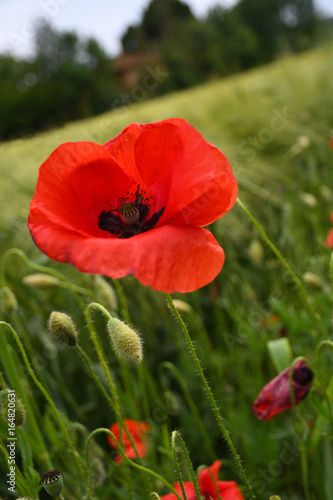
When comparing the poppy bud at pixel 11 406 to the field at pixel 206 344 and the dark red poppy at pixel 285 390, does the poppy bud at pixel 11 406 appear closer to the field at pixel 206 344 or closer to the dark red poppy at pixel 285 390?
the field at pixel 206 344

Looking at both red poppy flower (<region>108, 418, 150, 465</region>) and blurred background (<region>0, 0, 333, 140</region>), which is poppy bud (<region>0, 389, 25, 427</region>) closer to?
red poppy flower (<region>108, 418, 150, 465</region>)

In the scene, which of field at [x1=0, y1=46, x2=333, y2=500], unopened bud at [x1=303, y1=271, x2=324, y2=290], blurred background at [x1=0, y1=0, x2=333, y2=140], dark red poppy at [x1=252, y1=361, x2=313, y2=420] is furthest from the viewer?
blurred background at [x1=0, y1=0, x2=333, y2=140]

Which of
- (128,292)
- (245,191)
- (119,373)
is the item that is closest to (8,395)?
(119,373)

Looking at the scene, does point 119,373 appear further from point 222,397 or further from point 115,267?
point 115,267

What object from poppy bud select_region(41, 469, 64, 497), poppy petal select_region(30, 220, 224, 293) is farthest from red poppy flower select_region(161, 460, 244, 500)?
poppy petal select_region(30, 220, 224, 293)

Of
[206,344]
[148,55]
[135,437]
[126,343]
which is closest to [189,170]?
[126,343]

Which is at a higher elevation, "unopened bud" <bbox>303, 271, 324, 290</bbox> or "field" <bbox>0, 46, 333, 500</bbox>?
"unopened bud" <bbox>303, 271, 324, 290</bbox>

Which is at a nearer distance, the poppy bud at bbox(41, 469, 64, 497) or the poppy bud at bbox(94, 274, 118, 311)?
the poppy bud at bbox(41, 469, 64, 497)

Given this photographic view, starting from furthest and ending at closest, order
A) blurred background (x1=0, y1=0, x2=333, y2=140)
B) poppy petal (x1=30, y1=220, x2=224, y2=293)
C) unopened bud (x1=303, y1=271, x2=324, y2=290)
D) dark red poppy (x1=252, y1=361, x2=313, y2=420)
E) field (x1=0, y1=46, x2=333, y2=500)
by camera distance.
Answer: blurred background (x1=0, y1=0, x2=333, y2=140) → unopened bud (x1=303, y1=271, x2=324, y2=290) → field (x1=0, y1=46, x2=333, y2=500) → dark red poppy (x1=252, y1=361, x2=313, y2=420) → poppy petal (x1=30, y1=220, x2=224, y2=293)
